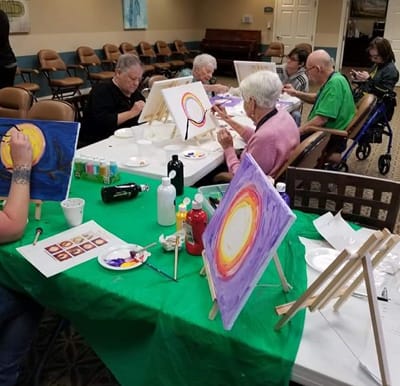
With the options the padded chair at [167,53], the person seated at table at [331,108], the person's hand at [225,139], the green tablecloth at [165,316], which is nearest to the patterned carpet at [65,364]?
the green tablecloth at [165,316]

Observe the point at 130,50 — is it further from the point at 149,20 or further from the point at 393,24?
the point at 393,24

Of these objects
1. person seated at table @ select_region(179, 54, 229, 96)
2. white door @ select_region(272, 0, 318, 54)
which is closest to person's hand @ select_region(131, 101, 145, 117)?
person seated at table @ select_region(179, 54, 229, 96)

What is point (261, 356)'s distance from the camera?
99 cm

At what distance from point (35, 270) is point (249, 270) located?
2.60 feet

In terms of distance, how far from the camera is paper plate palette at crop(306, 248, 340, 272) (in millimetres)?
1332

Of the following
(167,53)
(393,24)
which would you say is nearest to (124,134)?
(167,53)

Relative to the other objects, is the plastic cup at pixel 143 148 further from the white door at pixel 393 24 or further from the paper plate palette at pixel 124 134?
the white door at pixel 393 24

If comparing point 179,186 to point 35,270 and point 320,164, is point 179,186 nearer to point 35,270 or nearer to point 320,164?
point 35,270

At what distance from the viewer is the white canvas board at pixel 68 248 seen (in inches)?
52.7

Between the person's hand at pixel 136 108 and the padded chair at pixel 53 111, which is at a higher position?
the padded chair at pixel 53 111

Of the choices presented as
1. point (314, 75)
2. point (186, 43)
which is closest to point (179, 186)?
point (314, 75)

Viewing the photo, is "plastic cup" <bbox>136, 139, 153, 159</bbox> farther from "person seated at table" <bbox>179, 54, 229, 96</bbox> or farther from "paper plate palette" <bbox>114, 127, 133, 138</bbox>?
"person seated at table" <bbox>179, 54, 229, 96</bbox>

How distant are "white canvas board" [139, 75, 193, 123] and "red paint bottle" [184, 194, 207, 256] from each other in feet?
5.10

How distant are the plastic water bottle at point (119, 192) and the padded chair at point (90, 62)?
5.99 metres
